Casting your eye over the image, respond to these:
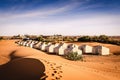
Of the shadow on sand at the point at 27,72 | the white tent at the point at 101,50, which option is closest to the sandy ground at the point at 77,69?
the shadow on sand at the point at 27,72

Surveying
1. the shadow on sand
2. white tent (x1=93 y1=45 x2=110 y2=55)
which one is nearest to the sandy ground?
the shadow on sand

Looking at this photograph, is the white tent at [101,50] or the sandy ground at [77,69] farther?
the white tent at [101,50]

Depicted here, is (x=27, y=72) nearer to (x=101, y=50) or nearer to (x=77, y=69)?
(x=77, y=69)

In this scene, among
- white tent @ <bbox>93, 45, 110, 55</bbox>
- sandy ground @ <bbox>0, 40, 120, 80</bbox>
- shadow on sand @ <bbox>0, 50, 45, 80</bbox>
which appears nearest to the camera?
sandy ground @ <bbox>0, 40, 120, 80</bbox>

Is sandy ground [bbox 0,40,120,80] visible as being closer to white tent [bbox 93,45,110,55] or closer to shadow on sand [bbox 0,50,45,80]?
shadow on sand [bbox 0,50,45,80]

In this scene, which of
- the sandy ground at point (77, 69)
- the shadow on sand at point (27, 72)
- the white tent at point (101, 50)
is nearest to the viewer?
the sandy ground at point (77, 69)

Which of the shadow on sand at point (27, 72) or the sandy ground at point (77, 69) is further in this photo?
the shadow on sand at point (27, 72)

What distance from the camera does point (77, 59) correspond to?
82.3 feet

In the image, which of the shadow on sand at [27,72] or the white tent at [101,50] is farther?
the white tent at [101,50]

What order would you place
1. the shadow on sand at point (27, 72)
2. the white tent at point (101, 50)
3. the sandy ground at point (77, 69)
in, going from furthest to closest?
the white tent at point (101, 50)
the shadow on sand at point (27, 72)
the sandy ground at point (77, 69)

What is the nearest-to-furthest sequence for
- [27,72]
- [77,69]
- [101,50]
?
[27,72] < [77,69] < [101,50]

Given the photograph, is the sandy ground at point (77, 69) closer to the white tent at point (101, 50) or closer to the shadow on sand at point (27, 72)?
the shadow on sand at point (27, 72)

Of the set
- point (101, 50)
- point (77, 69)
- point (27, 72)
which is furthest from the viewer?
point (101, 50)

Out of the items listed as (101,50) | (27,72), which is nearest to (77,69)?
(27,72)
